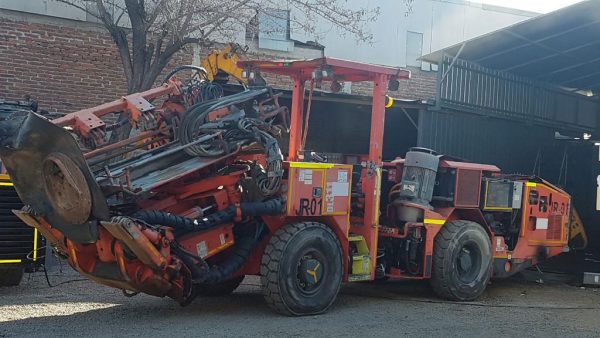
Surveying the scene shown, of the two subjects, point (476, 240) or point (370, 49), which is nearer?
point (476, 240)

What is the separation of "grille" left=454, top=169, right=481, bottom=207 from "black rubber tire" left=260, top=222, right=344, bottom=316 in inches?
91.5

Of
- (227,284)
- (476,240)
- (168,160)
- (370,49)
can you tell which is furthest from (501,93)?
→ (168,160)

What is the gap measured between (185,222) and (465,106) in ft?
32.2

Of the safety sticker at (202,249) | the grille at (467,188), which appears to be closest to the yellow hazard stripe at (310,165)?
the safety sticker at (202,249)

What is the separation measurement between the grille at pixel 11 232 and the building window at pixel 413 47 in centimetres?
1510

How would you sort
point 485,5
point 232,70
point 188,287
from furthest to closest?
point 485,5 < point 232,70 < point 188,287

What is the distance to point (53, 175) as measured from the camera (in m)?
6.55

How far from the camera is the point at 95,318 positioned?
7738mm

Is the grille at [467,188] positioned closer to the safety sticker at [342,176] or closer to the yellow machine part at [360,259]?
the yellow machine part at [360,259]

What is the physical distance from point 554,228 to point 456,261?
95.7 inches

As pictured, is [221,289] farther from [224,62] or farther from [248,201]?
[224,62]

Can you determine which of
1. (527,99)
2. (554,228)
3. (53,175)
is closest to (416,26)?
(527,99)

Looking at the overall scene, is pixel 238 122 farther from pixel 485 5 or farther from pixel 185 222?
pixel 485 5

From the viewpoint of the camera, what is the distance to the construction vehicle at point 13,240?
9.44m
